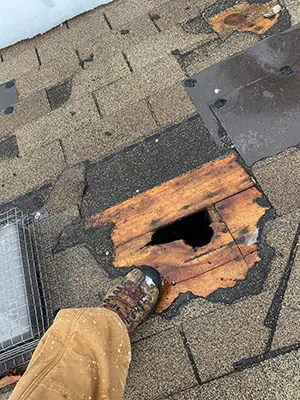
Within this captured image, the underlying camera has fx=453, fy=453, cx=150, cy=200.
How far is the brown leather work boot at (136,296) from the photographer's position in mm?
2752

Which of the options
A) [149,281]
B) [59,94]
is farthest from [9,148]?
[149,281]

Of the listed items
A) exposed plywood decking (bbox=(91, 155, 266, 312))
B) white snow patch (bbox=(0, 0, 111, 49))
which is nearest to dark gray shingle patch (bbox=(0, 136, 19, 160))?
exposed plywood decking (bbox=(91, 155, 266, 312))

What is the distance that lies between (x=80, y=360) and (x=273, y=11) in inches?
130

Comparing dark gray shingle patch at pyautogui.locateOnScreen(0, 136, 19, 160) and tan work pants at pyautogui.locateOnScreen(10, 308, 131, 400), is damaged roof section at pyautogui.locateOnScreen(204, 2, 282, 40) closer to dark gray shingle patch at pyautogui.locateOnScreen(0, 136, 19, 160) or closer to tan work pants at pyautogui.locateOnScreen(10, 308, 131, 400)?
dark gray shingle patch at pyautogui.locateOnScreen(0, 136, 19, 160)

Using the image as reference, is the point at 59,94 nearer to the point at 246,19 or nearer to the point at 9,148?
the point at 9,148

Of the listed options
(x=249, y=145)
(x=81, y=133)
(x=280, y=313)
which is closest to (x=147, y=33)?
(x=81, y=133)

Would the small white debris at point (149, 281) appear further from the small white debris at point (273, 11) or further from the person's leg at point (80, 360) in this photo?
the small white debris at point (273, 11)

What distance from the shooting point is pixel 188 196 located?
316 centimetres

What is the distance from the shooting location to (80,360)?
212 centimetres

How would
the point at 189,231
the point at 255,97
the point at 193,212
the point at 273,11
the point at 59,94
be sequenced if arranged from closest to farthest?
1. the point at 193,212
2. the point at 189,231
3. the point at 255,97
4. the point at 273,11
5. the point at 59,94

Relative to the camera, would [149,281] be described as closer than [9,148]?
Yes

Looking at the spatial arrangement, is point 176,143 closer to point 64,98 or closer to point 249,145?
point 249,145

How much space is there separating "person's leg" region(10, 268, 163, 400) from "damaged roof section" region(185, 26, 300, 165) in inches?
61.5

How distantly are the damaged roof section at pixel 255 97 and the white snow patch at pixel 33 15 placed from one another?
5.92 feet
